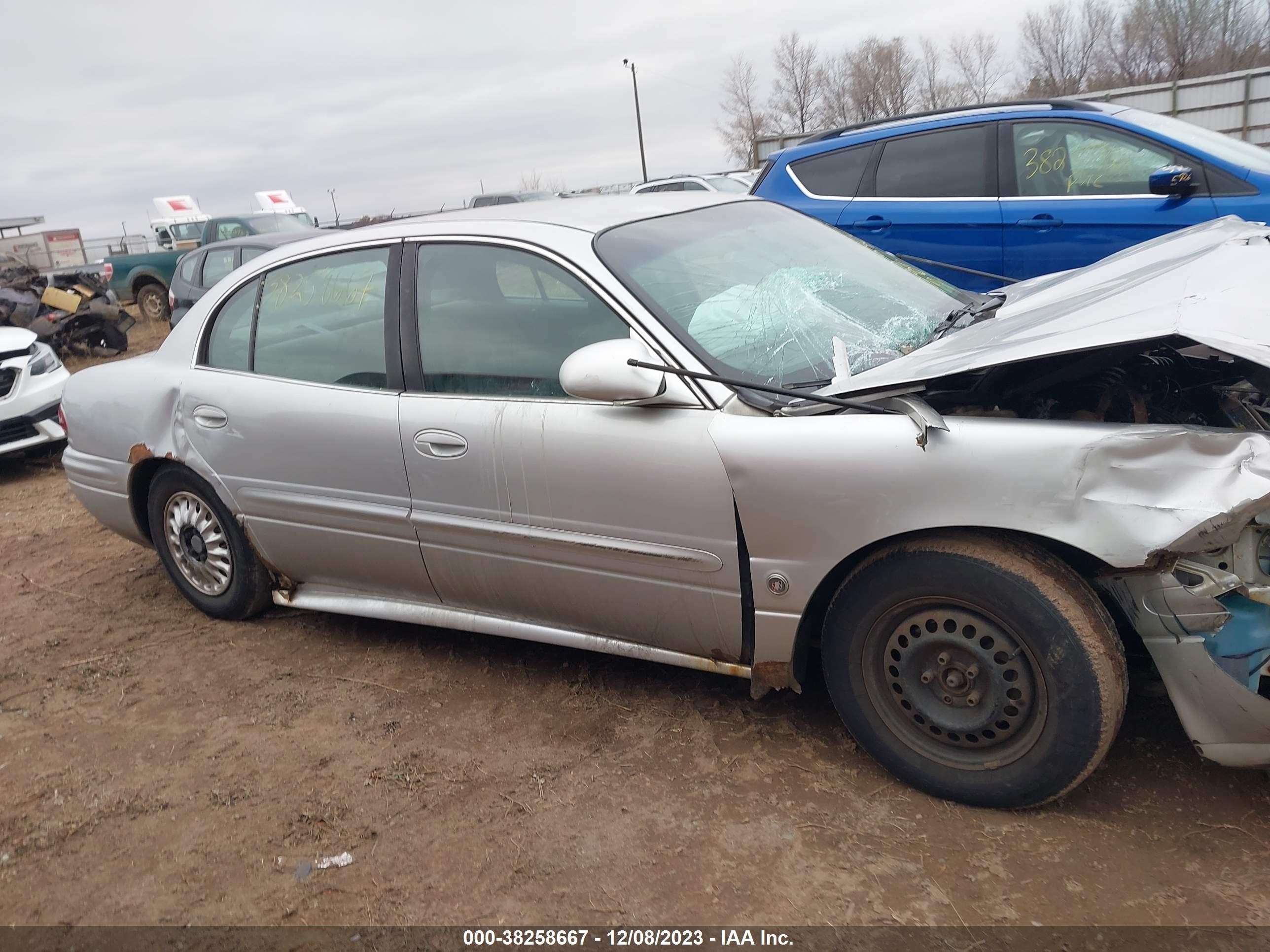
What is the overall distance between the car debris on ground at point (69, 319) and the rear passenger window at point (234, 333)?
10.3m

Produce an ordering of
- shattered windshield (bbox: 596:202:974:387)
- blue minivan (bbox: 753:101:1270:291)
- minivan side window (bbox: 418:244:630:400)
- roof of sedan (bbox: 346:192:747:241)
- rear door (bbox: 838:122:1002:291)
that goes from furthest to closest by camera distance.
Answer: rear door (bbox: 838:122:1002:291) < blue minivan (bbox: 753:101:1270:291) < roof of sedan (bbox: 346:192:747:241) < minivan side window (bbox: 418:244:630:400) < shattered windshield (bbox: 596:202:974:387)

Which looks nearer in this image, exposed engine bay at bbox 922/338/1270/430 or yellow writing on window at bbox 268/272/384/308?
exposed engine bay at bbox 922/338/1270/430

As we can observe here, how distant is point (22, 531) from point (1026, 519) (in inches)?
243

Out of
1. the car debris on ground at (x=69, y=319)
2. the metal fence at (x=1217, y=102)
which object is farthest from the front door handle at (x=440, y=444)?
the metal fence at (x=1217, y=102)

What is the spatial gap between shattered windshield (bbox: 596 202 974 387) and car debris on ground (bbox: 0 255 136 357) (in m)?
12.0

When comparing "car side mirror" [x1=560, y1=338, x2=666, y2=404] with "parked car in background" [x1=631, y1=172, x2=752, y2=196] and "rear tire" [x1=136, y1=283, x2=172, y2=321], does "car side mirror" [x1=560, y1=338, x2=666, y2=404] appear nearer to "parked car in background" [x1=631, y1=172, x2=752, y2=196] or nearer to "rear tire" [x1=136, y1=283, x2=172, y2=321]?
"parked car in background" [x1=631, y1=172, x2=752, y2=196]

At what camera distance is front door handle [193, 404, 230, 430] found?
12.7 ft

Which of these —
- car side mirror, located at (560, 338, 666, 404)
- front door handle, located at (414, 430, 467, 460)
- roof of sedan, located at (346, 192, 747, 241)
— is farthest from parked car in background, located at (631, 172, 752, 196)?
car side mirror, located at (560, 338, 666, 404)

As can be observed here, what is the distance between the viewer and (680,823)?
8.76 ft

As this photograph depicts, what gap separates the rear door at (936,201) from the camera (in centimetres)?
602

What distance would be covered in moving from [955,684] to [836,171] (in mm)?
4954

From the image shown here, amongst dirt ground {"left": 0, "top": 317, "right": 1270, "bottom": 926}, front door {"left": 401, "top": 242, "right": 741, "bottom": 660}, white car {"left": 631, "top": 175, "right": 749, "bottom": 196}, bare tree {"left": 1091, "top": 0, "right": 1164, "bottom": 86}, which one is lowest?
dirt ground {"left": 0, "top": 317, "right": 1270, "bottom": 926}

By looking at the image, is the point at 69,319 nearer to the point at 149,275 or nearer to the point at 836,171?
the point at 149,275

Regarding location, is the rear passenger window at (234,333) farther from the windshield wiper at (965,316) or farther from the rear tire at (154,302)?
the rear tire at (154,302)
